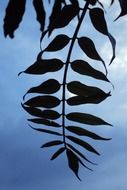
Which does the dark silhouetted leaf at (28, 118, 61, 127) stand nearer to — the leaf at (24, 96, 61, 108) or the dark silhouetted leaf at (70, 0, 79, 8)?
the leaf at (24, 96, 61, 108)

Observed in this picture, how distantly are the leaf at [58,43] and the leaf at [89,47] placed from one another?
0.25ft

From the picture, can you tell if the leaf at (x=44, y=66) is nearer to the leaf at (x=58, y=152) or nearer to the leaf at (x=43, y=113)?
the leaf at (x=43, y=113)

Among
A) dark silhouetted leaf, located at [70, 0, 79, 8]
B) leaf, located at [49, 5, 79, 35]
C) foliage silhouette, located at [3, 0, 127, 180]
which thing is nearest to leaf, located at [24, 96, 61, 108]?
foliage silhouette, located at [3, 0, 127, 180]

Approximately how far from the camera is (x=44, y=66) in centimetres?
196

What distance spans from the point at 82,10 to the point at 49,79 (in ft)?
1.37

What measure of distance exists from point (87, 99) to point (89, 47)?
0.28 metres

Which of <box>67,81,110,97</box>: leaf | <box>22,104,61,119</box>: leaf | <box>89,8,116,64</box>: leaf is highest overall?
<box>89,8,116,64</box>: leaf

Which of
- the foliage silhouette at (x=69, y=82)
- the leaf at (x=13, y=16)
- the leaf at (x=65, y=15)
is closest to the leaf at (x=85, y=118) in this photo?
the foliage silhouette at (x=69, y=82)

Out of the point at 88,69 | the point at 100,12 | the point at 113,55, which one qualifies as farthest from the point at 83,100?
the point at 100,12

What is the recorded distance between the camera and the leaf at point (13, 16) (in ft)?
4.90

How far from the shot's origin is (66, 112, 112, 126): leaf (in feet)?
6.12

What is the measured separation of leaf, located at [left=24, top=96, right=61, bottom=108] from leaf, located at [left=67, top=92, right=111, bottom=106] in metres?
0.08

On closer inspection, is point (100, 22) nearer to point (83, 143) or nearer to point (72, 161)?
point (83, 143)

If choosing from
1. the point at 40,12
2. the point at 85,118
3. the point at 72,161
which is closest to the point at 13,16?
the point at 40,12
